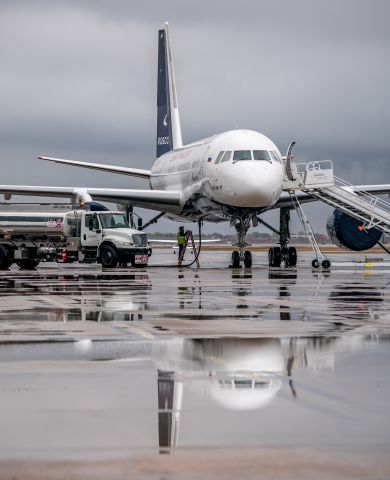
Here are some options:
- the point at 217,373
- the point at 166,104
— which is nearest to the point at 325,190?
the point at 166,104

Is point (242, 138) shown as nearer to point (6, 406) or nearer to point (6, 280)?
point (6, 280)

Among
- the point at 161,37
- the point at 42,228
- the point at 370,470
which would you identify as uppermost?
the point at 161,37

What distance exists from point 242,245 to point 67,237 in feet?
24.1

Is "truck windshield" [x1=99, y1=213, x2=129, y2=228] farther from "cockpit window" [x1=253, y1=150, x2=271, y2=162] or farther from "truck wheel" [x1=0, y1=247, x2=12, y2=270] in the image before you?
"cockpit window" [x1=253, y1=150, x2=271, y2=162]

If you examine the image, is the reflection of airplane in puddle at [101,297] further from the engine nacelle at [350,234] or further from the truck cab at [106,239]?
the engine nacelle at [350,234]

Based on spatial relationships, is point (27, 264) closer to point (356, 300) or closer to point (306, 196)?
point (306, 196)

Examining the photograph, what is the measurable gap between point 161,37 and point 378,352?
157 ft

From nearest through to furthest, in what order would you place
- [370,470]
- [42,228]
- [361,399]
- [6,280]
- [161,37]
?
1. [370,470]
2. [361,399]
3. [6,280]
4. [42,228]
5. [161,37]

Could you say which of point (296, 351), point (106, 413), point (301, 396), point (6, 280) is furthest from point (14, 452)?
point (6, 280)

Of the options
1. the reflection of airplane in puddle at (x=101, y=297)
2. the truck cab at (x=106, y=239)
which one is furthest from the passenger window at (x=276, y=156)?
the reflection of airplane in puddle at (x=101, y=297)

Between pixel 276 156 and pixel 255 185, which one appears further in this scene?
pixel 276 156

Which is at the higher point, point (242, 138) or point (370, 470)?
point (242, 138)

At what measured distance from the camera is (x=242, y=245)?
1459 inches

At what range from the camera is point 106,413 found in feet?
24.0
